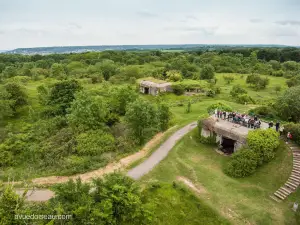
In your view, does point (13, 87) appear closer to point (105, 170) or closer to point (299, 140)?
point (105, 170)

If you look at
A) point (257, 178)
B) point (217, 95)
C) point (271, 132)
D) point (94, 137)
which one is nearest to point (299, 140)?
point (271, 132)

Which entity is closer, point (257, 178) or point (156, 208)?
point (156, 208)

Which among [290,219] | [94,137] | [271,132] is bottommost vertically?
[290,219]

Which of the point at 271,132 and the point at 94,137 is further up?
the point at 271,132

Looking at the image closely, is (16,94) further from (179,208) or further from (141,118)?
(179,208)

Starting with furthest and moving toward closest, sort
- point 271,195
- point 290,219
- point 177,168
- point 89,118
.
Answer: point 89,118, point 177,168, point 271,195, point 290,219

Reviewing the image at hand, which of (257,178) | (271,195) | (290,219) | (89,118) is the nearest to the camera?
(290,219)
